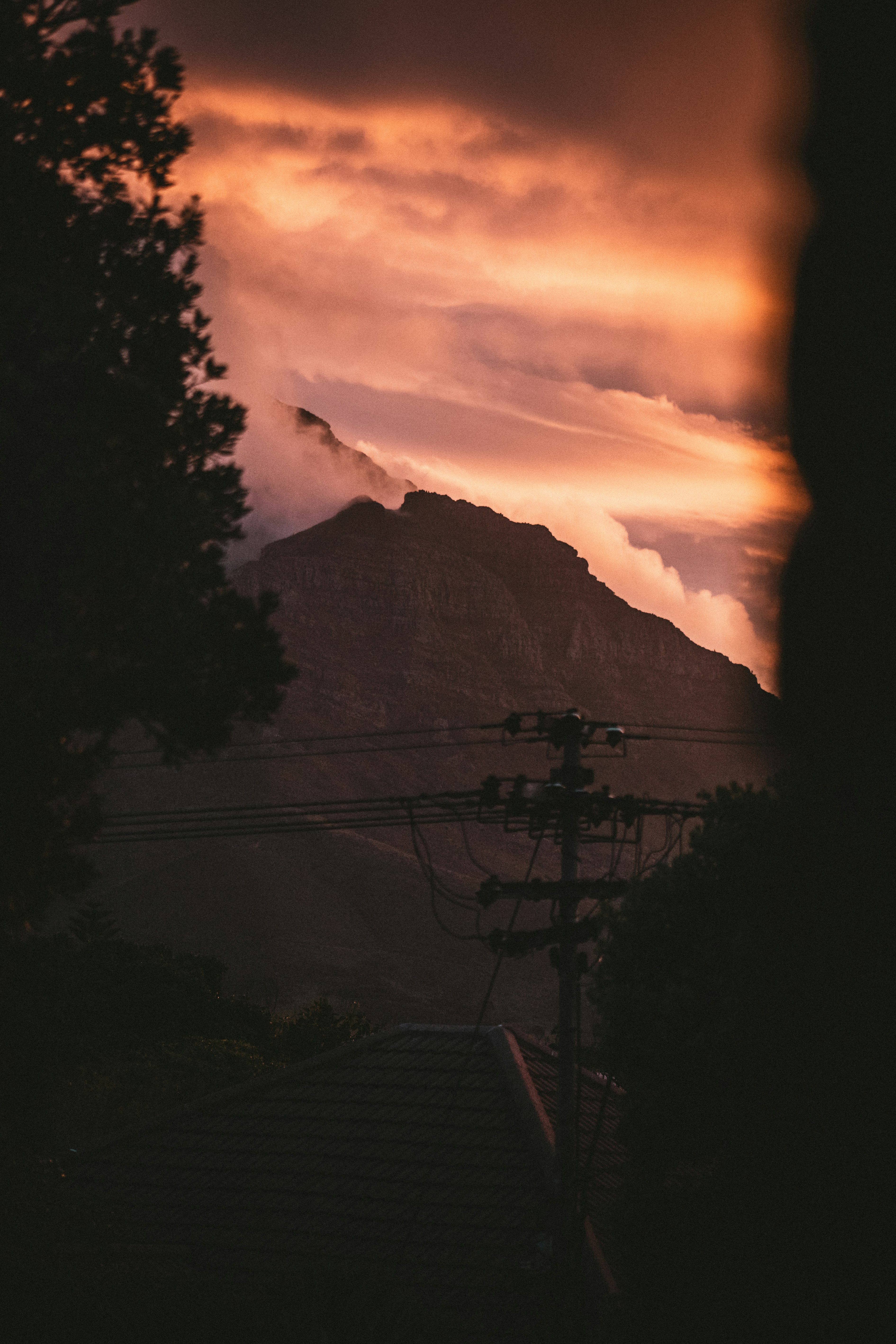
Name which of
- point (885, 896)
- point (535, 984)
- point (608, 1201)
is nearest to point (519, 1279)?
point (608, 1201)

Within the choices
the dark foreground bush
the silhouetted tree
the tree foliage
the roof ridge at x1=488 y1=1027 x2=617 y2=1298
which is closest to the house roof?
the roof ridge at x1=488 y1=1027 x2=617 y2=1298

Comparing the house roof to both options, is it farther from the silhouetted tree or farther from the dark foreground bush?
the silhouetted tree

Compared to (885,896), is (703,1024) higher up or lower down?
lower down

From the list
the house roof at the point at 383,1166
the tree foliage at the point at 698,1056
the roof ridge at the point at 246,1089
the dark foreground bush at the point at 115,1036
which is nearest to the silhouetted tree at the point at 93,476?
the dark foreground bush at the point at 115,1036

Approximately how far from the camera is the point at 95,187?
1037cm

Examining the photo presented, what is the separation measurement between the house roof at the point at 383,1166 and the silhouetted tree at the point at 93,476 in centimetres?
935

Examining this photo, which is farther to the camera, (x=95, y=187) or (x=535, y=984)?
(x=535, y=984)

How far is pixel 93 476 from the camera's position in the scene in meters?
9.25

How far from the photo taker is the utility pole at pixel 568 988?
14.9 metres

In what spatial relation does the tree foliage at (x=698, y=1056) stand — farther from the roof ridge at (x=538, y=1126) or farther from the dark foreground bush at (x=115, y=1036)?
the dark foreground bush at (x=115, y=1036)

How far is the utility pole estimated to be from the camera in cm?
1491

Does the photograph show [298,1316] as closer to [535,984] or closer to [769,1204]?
[769,1204]

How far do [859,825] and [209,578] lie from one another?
5864mm

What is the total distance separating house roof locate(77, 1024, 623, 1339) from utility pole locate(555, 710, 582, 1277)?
978 mm
